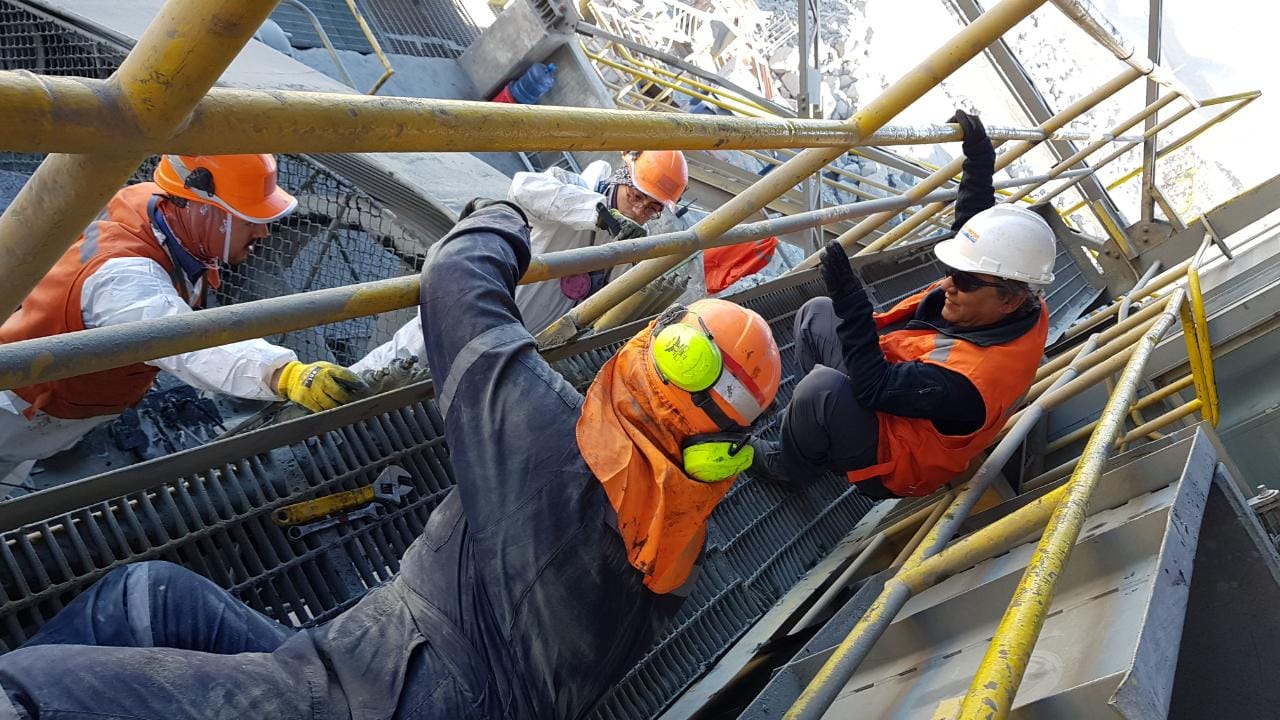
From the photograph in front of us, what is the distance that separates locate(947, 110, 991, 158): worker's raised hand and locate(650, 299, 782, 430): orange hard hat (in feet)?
8.46

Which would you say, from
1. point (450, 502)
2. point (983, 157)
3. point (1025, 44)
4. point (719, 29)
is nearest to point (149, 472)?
point (450, 502)

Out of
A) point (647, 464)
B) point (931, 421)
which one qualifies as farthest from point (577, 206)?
point (647, 464)

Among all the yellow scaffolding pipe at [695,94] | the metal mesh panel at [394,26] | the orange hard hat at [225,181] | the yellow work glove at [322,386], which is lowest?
the yellow work glove at [322,386]

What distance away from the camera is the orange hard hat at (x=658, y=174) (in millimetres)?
5102

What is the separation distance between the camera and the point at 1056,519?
93.4 inches

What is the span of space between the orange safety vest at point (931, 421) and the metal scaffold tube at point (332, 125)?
1.81 metres

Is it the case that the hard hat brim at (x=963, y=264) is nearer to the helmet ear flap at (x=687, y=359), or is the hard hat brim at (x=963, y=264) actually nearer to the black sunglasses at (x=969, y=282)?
the black sunglasses at (x=969, y=282)

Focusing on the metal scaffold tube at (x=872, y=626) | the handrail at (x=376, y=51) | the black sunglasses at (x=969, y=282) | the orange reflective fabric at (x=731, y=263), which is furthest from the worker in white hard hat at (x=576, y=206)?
the metal scaffold tube at (x=872, y=626)

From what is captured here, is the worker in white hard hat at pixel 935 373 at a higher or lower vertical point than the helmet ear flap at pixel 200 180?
lower

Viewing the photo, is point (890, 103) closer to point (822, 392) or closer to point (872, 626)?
point (822, 392)

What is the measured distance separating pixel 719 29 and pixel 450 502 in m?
22.6

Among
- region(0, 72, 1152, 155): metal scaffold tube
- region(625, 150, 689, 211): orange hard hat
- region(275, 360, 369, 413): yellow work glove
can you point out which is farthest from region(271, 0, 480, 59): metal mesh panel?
region(0, 72, 1152, 155): metal scaffold tube

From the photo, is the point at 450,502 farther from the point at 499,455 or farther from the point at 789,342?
the point at 789,342

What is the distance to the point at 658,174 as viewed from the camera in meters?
5.12
